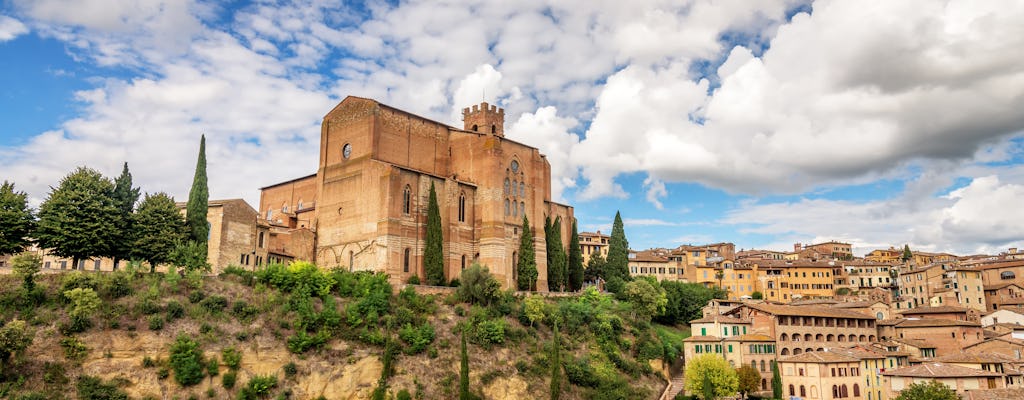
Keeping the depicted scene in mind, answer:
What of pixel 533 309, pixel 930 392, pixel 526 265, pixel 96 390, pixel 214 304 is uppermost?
pixel 526 265

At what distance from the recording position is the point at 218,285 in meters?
43.7

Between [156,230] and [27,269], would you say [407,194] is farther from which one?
[27,269]

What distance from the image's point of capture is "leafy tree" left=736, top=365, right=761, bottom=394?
173 feet

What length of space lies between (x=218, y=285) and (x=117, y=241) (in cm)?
632

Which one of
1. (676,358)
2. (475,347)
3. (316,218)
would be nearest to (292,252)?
(316,218)

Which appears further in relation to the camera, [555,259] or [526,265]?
[555,259]

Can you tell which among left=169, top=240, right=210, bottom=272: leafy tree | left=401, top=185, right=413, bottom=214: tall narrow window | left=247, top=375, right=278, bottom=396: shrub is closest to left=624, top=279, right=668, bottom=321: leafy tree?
left=401, top=185, right=413, bottom=214: tall narrow window

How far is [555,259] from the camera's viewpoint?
65.6 m

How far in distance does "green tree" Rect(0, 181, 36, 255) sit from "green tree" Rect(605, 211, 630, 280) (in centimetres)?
4698

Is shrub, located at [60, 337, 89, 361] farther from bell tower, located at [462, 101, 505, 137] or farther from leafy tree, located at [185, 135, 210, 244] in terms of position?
bell tower, located at [462, 101, 505, 137]

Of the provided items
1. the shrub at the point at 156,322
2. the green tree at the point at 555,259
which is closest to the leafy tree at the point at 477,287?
the green tree at the point at 555,259

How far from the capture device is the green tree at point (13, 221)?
40.8 m

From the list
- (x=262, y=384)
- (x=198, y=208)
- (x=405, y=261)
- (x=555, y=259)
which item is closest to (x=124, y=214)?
(x=198, y=208)

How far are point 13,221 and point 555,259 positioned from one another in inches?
1545
